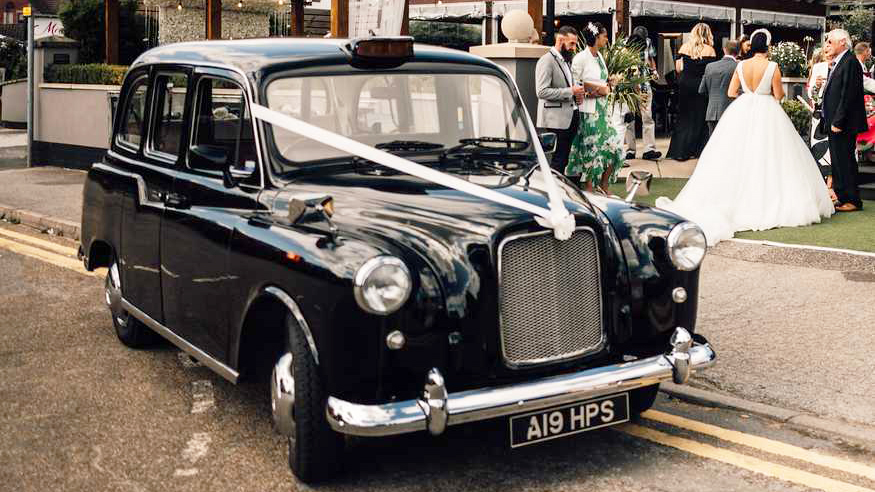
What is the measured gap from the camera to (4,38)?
2992cm

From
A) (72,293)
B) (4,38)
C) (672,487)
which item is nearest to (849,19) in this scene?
(4,38)

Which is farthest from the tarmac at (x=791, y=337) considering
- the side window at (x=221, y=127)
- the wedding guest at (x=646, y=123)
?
the wedding guest at (x=646, y=123)

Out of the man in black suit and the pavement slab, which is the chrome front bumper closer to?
the man in black suit

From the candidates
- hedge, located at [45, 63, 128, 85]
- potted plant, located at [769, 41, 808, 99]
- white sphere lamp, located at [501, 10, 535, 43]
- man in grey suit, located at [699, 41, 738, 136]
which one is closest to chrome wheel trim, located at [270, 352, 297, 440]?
white sphere lamp, located at [501, 10, 535, 43]

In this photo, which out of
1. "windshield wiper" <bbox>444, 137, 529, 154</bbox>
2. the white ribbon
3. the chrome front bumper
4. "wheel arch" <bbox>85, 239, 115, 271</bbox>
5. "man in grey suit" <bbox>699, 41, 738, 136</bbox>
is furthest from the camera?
"man in grey suit" <bbox>699, 41, 738, 136</bbox>

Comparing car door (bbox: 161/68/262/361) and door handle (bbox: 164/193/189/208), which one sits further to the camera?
door handle (bbox: 164/193/189/208)

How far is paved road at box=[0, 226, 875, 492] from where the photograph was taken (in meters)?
4.67

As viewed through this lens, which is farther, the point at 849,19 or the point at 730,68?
the point at 849,19

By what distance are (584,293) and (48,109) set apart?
15.1m

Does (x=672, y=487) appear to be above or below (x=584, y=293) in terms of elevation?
below

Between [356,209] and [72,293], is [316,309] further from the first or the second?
[72,293]

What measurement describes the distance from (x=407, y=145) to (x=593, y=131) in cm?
744

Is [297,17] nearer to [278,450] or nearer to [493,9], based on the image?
[493,9]

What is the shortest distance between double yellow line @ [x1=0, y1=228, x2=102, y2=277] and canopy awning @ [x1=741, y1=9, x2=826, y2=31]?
74.6 feet
